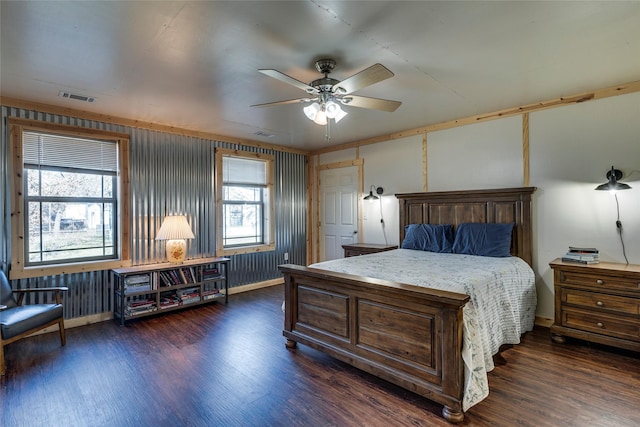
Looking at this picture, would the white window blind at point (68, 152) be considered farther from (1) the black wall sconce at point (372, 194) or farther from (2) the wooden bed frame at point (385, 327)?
(1) the black wall sconce at point (372, 194)

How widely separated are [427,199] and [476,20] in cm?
288

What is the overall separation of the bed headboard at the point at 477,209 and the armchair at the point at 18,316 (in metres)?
4.38

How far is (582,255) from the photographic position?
3.25 meters

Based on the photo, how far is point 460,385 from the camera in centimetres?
209

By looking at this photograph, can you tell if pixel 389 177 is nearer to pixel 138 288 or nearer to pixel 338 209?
pixel 338 209

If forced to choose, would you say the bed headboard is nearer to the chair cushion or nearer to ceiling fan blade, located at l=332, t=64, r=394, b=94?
ceiling fan blade, located at l=332, t=64, r=394, b=94

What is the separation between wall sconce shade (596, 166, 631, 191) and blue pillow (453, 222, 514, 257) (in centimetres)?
95

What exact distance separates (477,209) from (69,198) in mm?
5163

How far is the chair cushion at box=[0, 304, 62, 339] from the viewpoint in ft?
9.09

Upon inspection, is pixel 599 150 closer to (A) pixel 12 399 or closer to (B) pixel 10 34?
(B) pixel 10 34

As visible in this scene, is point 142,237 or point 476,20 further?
point 142,237

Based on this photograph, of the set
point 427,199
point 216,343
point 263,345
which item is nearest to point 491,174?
point 427,199

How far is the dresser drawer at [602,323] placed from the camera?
2885 millimetres

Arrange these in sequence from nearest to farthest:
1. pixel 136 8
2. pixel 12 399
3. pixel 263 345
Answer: pixel 136 8 → pixel 12 399 → pixel 263 345
